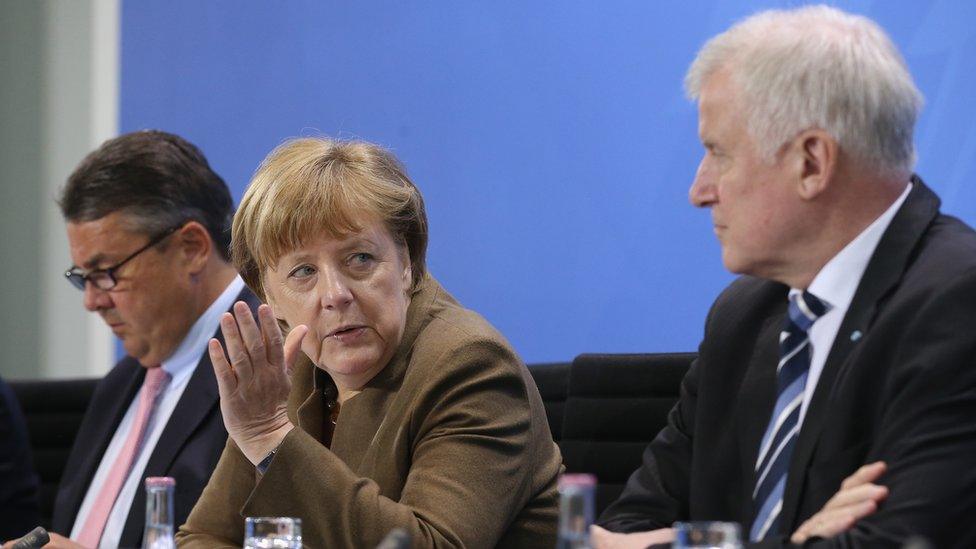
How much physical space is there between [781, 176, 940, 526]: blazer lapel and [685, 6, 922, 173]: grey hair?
10cm

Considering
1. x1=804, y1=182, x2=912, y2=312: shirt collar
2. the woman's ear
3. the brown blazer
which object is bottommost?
the brown blazer

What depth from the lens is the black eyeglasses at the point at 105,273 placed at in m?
3.49

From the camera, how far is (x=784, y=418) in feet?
6.77

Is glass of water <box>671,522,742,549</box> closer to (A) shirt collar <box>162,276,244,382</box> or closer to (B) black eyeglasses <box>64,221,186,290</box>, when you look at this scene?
(A) shirt collar <box>162,276,244,382</box>

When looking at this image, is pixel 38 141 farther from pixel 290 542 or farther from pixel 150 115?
pixel 290 542

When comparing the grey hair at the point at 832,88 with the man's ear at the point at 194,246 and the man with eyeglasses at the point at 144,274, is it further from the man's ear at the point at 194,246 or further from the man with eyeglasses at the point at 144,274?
the man's ear at the point at 194,246

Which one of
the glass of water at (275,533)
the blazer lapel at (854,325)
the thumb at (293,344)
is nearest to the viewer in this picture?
the glass of water at (275,533)

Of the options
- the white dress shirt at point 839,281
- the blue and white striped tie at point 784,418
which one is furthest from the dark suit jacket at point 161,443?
the white dress shirt at point 839,281

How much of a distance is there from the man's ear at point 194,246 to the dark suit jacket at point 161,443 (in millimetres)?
139

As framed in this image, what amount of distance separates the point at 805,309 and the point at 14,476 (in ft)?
8.04

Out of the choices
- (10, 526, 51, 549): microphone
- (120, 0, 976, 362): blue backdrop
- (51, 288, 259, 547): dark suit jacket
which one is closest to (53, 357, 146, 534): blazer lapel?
(51, 288, 259, 547): dark suit jacket

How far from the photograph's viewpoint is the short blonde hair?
8.00 ft

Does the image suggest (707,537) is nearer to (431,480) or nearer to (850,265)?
(850,265)

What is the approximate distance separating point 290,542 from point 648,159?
239 cm
